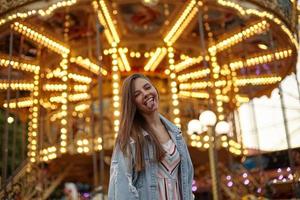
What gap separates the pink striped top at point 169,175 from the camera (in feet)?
7.89

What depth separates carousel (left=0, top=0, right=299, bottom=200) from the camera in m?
12.2

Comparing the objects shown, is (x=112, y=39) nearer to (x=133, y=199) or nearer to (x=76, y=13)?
(x=76, y=13)

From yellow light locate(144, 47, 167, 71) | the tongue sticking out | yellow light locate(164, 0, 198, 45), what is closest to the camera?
the tongue sticking out

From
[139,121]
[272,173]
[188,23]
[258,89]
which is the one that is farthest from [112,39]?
[139,121]

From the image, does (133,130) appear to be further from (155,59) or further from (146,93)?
(155,59)

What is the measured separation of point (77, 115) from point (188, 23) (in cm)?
470

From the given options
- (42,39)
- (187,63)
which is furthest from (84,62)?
(187,63)

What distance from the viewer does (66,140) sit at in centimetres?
1271

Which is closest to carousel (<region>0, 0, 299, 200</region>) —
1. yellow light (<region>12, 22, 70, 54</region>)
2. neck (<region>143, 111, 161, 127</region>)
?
yellow light (<region>12, 22, 70, 54</region>)

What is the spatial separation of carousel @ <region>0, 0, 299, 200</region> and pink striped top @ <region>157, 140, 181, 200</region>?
8.32m

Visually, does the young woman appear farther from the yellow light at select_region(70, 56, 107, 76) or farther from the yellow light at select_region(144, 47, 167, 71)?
the yellow light at select_region(70, 56, 107, 76)

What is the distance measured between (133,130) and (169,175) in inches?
13.1

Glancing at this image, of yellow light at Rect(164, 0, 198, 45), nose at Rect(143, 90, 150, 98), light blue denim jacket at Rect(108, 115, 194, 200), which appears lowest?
light blue denim jacket at Rect(108, 115, 194, 200)

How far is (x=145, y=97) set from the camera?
2559mm
